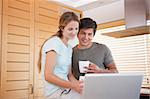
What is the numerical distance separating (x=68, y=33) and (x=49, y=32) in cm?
174

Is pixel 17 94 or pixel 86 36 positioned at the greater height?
pixel 86 36

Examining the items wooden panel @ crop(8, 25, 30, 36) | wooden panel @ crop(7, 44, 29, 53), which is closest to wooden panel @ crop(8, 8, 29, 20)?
wooden panel @ crop(8, 25, 30, 36)

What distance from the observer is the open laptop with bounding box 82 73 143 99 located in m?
0.86

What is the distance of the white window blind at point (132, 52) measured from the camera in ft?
11.3

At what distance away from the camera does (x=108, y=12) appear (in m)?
3.56

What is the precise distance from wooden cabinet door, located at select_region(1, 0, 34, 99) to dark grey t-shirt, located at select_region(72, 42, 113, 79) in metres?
1.17

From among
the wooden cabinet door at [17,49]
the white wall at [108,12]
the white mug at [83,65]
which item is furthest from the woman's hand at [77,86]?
the white wall at [108,12]

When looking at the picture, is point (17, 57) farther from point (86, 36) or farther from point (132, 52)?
point (132, 52)

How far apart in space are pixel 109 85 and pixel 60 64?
0.38 m

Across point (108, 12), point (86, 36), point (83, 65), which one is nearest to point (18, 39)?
point (86, 36)

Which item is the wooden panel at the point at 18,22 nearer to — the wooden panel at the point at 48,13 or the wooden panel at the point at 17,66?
the wooden panel at the point at 48,13

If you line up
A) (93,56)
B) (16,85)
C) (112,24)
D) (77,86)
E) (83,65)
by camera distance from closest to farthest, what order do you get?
(77,86) → (83,65) → (93,56) → (16,85) → (112,24)

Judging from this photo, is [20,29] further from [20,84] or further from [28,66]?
[20,84]

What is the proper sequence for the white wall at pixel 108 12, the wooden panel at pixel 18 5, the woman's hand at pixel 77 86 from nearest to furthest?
the woman's hand at pixel 77 86 < the wooden panel at pixel 18 5 < the white wall at pixel 108 12
